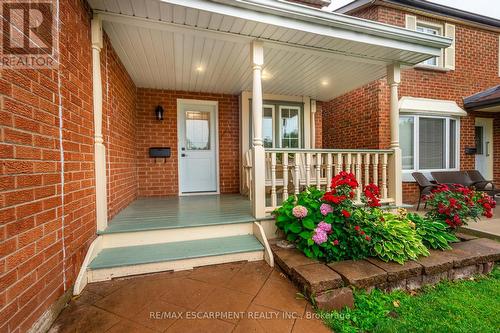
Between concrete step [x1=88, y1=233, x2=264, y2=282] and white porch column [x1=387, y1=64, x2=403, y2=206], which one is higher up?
white porch column [x1=387, y1=64, x2=403, y2=206]

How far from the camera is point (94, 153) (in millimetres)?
2275

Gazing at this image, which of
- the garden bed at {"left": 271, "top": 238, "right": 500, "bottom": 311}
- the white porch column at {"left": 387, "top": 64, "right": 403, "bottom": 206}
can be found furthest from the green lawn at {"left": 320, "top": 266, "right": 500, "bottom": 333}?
the white porch column at {"left": 387, "top": 64, "right": 403, "bottom": 206}

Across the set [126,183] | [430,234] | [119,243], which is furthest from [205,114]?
[430,234]

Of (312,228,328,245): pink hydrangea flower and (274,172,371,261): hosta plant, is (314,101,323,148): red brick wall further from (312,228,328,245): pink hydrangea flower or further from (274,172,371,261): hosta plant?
(312,228,328,245): pink hydrangea flower

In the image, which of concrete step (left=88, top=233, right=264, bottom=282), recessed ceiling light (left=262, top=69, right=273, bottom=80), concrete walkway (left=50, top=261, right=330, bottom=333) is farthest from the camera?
recessed ceiling light (left=262, top=69, right=273, bottom=80)

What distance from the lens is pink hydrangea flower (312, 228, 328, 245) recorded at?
7.25 ft

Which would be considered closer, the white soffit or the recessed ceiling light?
the recessed ceiling light

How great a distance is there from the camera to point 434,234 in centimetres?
255

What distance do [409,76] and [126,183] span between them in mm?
6443

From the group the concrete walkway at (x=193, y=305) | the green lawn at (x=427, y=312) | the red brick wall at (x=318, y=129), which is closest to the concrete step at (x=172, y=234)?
the concrete walkway at (x=193, y=305)

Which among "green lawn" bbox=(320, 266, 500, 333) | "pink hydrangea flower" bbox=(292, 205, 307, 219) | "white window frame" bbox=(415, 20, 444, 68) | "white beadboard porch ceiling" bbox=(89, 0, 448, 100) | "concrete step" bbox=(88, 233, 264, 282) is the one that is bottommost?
"green lawn" bbox=(320, 266, 500, 333)

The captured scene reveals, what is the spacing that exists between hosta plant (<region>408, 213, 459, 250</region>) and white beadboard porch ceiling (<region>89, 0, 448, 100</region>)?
2297mm

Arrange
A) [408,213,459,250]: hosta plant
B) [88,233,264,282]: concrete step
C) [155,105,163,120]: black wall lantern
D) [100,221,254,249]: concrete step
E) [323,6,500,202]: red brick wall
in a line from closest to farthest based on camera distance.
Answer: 1. [88,233,264,282]: concrete step
2. [100,221,254,249]: concrete step
3. [408,213,459,250]: hosta plant
4. [155,105,163,120]: black wall lantern
5. [323,6,500,202]: red brick wall

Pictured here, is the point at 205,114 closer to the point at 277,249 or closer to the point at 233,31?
the point at 233,31
